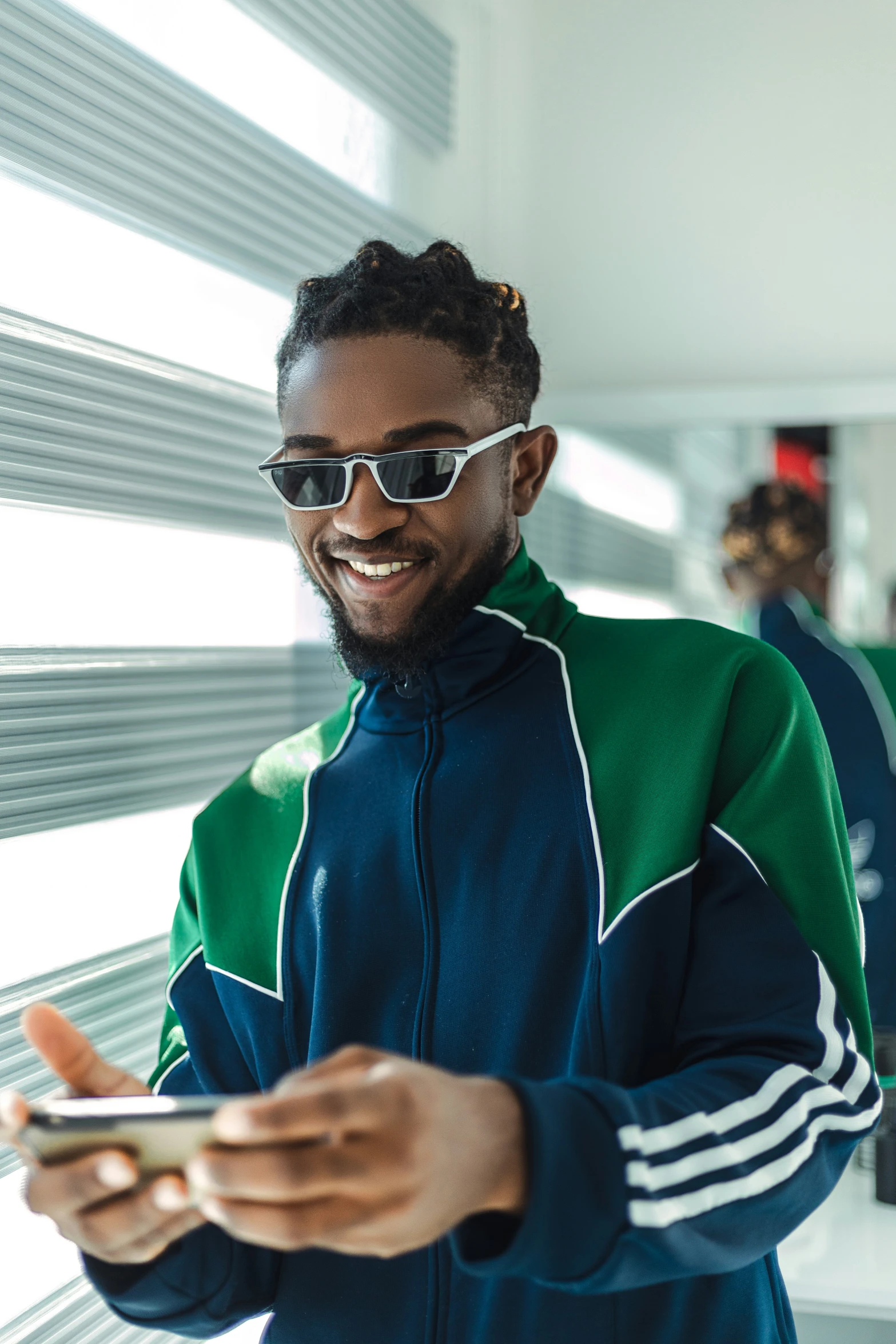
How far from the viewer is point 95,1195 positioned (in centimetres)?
Answer: 77

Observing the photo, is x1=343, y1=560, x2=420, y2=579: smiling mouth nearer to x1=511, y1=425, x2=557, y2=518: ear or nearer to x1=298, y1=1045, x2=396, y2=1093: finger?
x1=511, y1=425, x2=557, y2=518: ear

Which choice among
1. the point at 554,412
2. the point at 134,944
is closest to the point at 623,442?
the point at 554,412

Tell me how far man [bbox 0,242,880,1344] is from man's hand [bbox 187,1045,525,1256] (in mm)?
70

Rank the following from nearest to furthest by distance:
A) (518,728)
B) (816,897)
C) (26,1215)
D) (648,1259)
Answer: (648,1259), (816,897), (518,728), (26,1215)

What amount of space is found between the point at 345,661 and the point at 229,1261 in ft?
1.79

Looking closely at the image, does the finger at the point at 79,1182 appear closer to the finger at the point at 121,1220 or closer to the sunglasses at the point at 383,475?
the finger at the point at 121,1220

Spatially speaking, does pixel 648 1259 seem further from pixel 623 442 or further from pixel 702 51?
pixel 702 51

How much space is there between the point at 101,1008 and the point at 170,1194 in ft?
3.07

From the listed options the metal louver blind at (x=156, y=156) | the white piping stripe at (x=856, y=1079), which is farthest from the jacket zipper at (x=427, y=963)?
the metal louver blind at (x=156, y=156)

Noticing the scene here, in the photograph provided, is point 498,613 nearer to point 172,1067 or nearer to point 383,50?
point 172,1067

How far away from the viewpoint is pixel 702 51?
2.70 m

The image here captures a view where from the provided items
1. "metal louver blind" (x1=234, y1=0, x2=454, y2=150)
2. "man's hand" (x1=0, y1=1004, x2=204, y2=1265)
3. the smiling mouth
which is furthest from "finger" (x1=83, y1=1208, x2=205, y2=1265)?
"metal louver blind" (x1=234, y1=0, x2=454, y2=150)

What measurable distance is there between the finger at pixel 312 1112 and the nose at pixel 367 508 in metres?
0.60

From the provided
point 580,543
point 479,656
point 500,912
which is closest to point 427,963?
point 500,912
